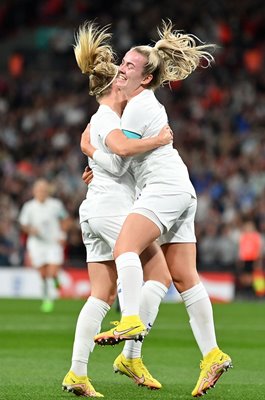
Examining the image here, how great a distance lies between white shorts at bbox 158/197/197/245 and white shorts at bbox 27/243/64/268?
11.9 metres

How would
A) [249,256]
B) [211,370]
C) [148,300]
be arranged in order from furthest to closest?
[249,256], [148,300], [211,370]

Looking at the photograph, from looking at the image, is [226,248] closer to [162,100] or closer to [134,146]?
[162,100]

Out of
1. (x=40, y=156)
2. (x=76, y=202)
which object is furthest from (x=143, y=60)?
(x=40, y=156)

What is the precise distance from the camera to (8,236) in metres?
24.2

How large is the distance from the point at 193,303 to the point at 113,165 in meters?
1.13

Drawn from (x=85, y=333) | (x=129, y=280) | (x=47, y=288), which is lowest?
(x=47, y=288)

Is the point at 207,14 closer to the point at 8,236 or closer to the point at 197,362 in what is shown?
the point at 8,236

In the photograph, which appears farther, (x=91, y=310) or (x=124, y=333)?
(x=91, y=310)

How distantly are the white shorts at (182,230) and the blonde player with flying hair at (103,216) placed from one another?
0.74 feet

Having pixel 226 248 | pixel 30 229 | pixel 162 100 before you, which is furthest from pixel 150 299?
pixel 162 100

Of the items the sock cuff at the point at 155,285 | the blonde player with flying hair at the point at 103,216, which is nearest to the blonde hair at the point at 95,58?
the blonde player with flying hair at the point at 103,216

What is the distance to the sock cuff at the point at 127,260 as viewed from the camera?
7.09m

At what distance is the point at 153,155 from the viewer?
24.3 ft

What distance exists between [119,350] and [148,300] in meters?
3.91
